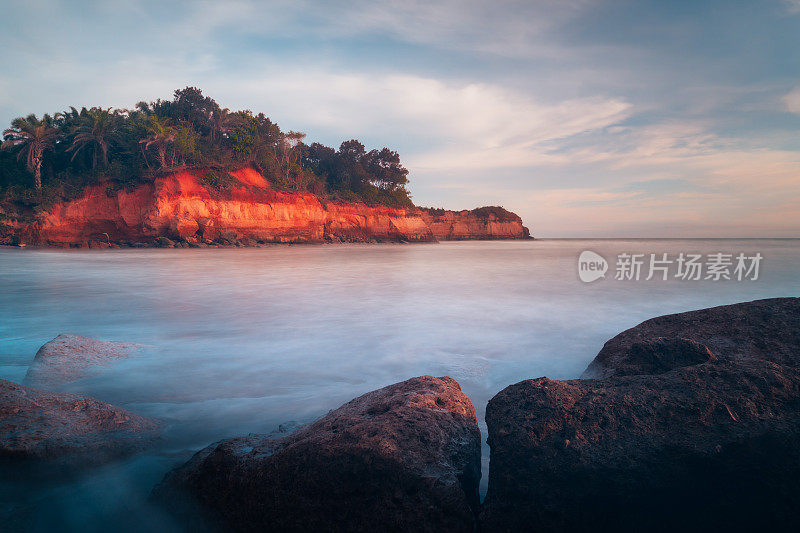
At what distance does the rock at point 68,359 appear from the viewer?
11.1 feet

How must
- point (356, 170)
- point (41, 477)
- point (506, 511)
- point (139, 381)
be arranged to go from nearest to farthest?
point (506, 511) → point (41, 477) → point (139, 381) → point (356, 170)

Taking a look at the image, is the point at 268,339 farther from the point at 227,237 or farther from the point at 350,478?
the point at 227,237

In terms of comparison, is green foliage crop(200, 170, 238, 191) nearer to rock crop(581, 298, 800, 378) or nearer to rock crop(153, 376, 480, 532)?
rock crop(153, 376, 480, 532)

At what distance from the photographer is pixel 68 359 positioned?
3.73 metres

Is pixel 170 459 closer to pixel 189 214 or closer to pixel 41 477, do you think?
pixel 41 477

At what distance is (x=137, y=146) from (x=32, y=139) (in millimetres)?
5835

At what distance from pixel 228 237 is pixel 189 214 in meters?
3.36

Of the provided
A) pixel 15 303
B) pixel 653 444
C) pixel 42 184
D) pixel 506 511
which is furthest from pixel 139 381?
pixel 42 184

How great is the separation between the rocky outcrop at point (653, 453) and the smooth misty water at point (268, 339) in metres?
0.71

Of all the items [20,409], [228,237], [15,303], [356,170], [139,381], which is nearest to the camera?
[20,409]

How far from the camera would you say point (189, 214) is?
2673 centimetres

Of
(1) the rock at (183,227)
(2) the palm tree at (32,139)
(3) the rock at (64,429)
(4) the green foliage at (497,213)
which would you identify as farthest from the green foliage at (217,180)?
(4) the green foliage at (497,213)

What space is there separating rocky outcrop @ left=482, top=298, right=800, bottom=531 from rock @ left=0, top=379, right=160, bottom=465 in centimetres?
224

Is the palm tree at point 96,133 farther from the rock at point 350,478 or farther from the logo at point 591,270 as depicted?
the rock at point 350,478
